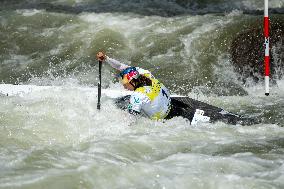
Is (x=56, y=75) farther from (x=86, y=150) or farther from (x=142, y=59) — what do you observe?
(x=86, y=150)

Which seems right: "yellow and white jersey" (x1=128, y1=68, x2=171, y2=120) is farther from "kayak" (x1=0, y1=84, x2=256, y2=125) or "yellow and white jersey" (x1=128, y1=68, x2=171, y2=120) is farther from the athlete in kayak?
"kayak" (x1=0, y1=84, x2=256, y2=125)

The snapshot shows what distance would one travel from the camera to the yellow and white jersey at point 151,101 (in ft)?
19.8

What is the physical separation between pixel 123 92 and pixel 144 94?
4.17 ft

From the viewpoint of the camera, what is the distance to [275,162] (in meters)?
5.14

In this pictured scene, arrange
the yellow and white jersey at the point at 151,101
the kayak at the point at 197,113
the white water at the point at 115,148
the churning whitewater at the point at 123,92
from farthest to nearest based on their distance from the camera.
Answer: the kayak at the point at 197,113 < the yellow and white jersey at the point at 151,101 < the churning whitewater at the point at 123,92 < the white water at the point at 115,148

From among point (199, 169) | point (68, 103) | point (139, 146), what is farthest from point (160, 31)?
point (199, 169)

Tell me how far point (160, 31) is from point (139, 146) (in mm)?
5757

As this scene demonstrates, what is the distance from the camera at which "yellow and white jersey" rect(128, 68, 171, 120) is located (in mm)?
6035

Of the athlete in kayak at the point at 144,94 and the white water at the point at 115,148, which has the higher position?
the athlete in kayak at the point at 144,94

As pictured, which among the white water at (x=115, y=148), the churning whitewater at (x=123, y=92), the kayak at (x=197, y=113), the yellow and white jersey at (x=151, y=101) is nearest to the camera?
the white water at (x=115, y=148)

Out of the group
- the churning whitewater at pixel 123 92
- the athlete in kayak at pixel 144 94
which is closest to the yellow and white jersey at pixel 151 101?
the athlete in kayak at pixel 144 94

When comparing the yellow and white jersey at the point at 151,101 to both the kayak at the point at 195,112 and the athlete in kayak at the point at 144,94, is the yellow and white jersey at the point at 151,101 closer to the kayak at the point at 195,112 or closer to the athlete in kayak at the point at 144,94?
the athlete in kayak at the point at 144,94

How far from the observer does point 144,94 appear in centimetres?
610

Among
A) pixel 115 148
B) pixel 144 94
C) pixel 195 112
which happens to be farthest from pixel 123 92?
pixel 115 148
